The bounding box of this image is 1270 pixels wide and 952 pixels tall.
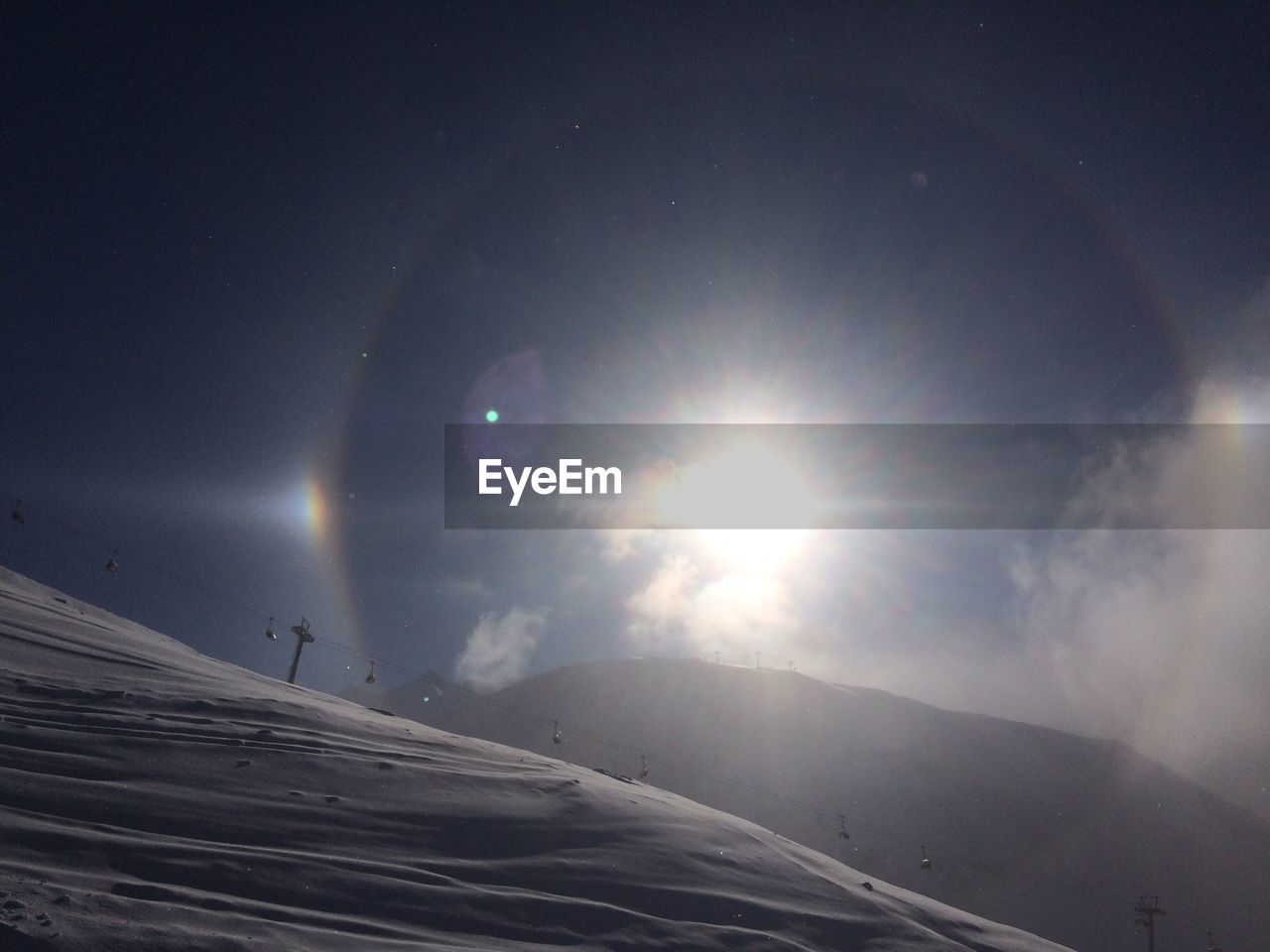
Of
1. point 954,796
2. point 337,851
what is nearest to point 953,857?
point 954,796

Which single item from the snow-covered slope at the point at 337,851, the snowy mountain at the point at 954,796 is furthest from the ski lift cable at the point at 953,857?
the snow-covered slope at the point at 337,851

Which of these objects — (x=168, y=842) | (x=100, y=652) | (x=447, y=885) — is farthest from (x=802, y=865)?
(x=100, y=652)

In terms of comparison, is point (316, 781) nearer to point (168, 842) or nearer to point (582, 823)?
point (168, 842)

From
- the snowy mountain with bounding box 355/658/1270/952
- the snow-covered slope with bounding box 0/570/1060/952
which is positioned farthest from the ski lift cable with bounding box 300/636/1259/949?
the snow-covered slope with bounding box 0/570/1060/952

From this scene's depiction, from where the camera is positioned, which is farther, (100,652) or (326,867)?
(100,652)

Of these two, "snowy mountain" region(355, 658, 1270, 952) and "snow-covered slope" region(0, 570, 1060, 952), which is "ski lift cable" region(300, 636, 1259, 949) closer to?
"snowy mountain" region(355, 658, 1270, 952)

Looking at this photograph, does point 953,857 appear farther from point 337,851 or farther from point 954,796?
point 337,851
